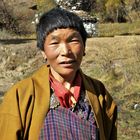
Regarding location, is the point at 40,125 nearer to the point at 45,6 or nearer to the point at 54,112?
the point at 54,112

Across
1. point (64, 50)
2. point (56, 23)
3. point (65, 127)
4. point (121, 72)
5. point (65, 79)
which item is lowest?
point (121, 72)

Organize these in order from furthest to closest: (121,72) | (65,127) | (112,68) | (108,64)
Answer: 1. (108,64)
2. (112,68)
3. (121,72)
4. (65,127)

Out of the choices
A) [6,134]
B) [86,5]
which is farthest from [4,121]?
[86,5]

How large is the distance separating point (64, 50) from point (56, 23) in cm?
11

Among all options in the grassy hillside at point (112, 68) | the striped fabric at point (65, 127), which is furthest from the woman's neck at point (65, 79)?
the grassy hillside at point (112, 68)

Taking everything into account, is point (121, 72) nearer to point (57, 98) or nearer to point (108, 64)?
point (108, 64)

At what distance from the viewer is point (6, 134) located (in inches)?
71.9

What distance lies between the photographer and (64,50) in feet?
6.23

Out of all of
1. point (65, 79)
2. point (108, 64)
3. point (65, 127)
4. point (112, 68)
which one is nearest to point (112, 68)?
point (112, 68)

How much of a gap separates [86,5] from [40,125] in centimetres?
2674

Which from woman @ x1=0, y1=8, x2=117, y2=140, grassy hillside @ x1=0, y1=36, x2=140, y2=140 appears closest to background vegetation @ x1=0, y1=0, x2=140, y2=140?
grassy hillside @ x1=0, y1=36, x2=140, y2=140

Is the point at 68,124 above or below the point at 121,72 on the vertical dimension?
above

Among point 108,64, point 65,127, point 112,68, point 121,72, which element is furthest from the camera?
point 108,64

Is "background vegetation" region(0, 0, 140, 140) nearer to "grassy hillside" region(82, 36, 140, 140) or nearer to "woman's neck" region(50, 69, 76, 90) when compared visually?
"grassy hillside" region(82, 36, 140, 140)
